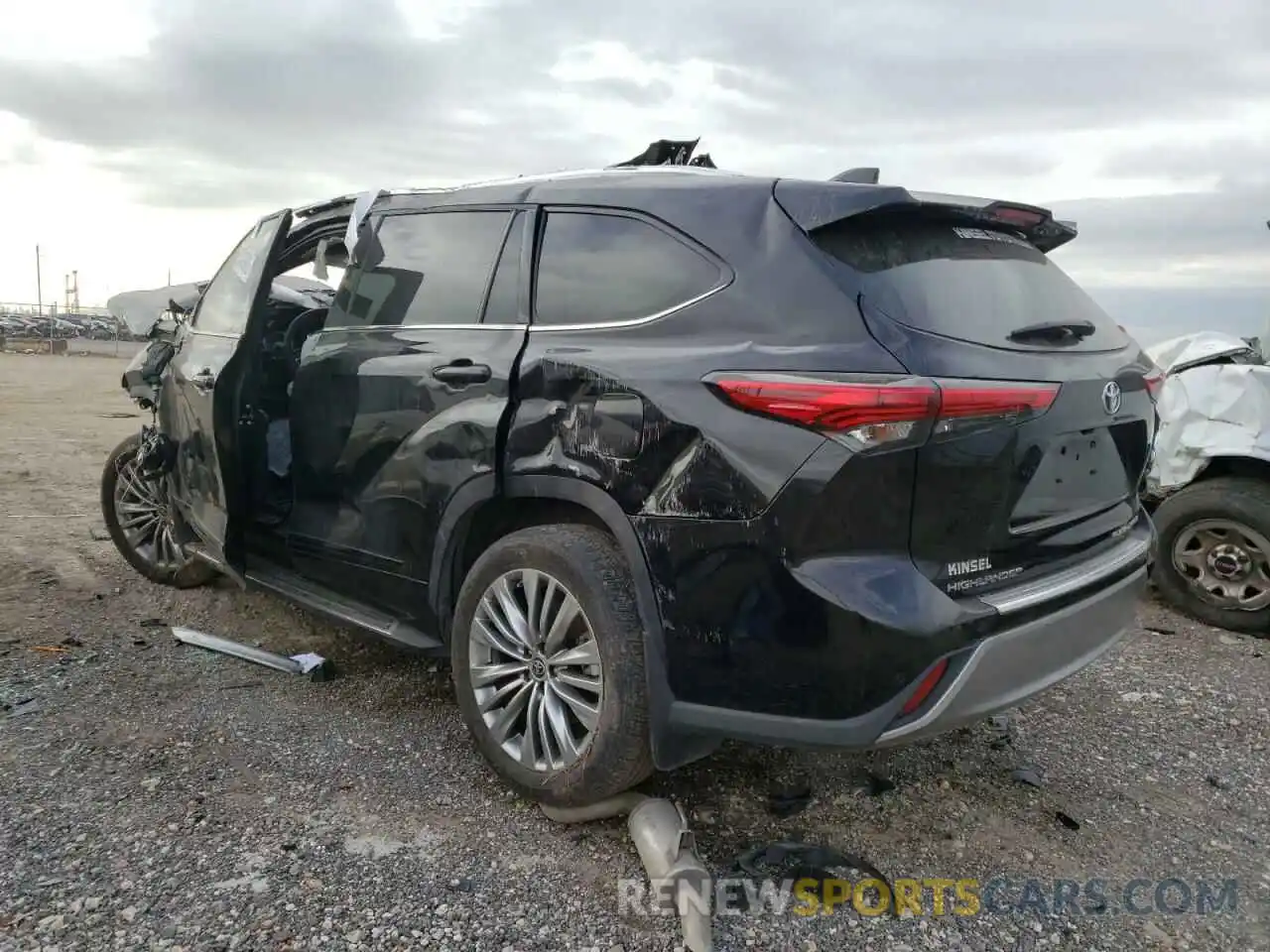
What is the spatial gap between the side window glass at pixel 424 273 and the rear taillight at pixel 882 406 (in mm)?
1278

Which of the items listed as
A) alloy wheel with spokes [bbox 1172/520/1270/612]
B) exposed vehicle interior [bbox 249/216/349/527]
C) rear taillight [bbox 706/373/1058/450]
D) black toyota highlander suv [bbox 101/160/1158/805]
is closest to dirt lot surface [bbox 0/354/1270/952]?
black toyota highlander suv [bbox 101/160/1158/805]

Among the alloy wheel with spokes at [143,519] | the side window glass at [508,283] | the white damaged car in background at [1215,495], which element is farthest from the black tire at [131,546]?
the white damaged car in background at [1215,495]

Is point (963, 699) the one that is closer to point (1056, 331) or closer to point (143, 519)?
point (1056, 331)

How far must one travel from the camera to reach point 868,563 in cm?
228

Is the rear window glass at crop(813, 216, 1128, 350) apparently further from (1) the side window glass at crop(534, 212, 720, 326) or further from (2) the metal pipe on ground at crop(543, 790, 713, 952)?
(2) the metal pipe on ground at crop(543, 790, 713, 952)

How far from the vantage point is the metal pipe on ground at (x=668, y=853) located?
2379 mm

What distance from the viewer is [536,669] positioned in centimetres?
290

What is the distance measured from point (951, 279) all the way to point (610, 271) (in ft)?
3.19

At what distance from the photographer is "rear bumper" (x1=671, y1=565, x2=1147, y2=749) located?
2328mm

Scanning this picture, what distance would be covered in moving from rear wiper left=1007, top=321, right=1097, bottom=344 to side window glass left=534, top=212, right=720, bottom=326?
2.76ft

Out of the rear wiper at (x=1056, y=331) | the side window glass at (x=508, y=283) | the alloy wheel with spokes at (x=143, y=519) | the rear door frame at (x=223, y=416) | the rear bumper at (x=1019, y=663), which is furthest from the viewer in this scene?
the alloy wheel with spokes at (x=143, y=519)

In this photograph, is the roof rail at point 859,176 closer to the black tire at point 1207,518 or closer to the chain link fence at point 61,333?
the black tire at point 1207,518

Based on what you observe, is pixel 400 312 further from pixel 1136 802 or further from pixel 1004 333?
pixel 1136 802

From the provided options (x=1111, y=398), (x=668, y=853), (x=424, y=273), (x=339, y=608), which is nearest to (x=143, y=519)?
(x=339, y=608)
